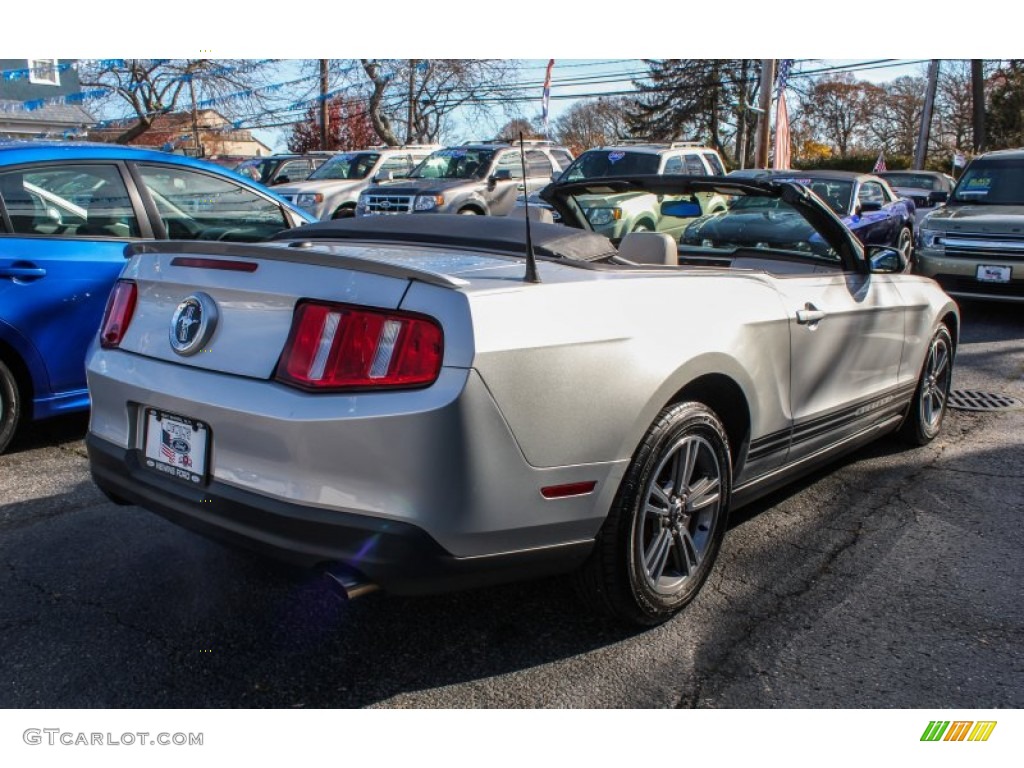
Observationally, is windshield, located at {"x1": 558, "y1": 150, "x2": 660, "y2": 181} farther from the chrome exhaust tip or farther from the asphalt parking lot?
the chrome exhaust tip

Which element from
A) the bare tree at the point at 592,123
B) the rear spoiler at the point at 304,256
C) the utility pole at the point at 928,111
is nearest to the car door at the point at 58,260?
the rear spoiler at the point at 304,256

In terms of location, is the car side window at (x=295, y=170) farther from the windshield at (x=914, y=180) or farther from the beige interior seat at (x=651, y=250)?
the beige interior seat at (x=651, y=250)

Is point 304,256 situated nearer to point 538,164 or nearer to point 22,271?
point 22,271

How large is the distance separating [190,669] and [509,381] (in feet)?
4.32

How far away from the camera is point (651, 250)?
345 centimetres

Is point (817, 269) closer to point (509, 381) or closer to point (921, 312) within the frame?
point (921, 312)

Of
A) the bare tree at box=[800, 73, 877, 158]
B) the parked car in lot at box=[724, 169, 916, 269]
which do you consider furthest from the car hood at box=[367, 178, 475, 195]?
the bare tree at box=[800, 73, 877, 158]

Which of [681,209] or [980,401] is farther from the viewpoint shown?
[980,401]

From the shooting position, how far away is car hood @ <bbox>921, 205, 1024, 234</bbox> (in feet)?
30.3

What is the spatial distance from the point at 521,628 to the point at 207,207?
376cm

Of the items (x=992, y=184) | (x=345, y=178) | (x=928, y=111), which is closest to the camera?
(x=992, y=184)

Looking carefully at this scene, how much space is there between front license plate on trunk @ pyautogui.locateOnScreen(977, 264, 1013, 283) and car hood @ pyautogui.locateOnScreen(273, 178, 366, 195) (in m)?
9.91

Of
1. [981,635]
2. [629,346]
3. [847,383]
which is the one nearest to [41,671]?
[629,346]

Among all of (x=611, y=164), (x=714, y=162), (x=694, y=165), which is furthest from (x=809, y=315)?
(x=714, y=162)
